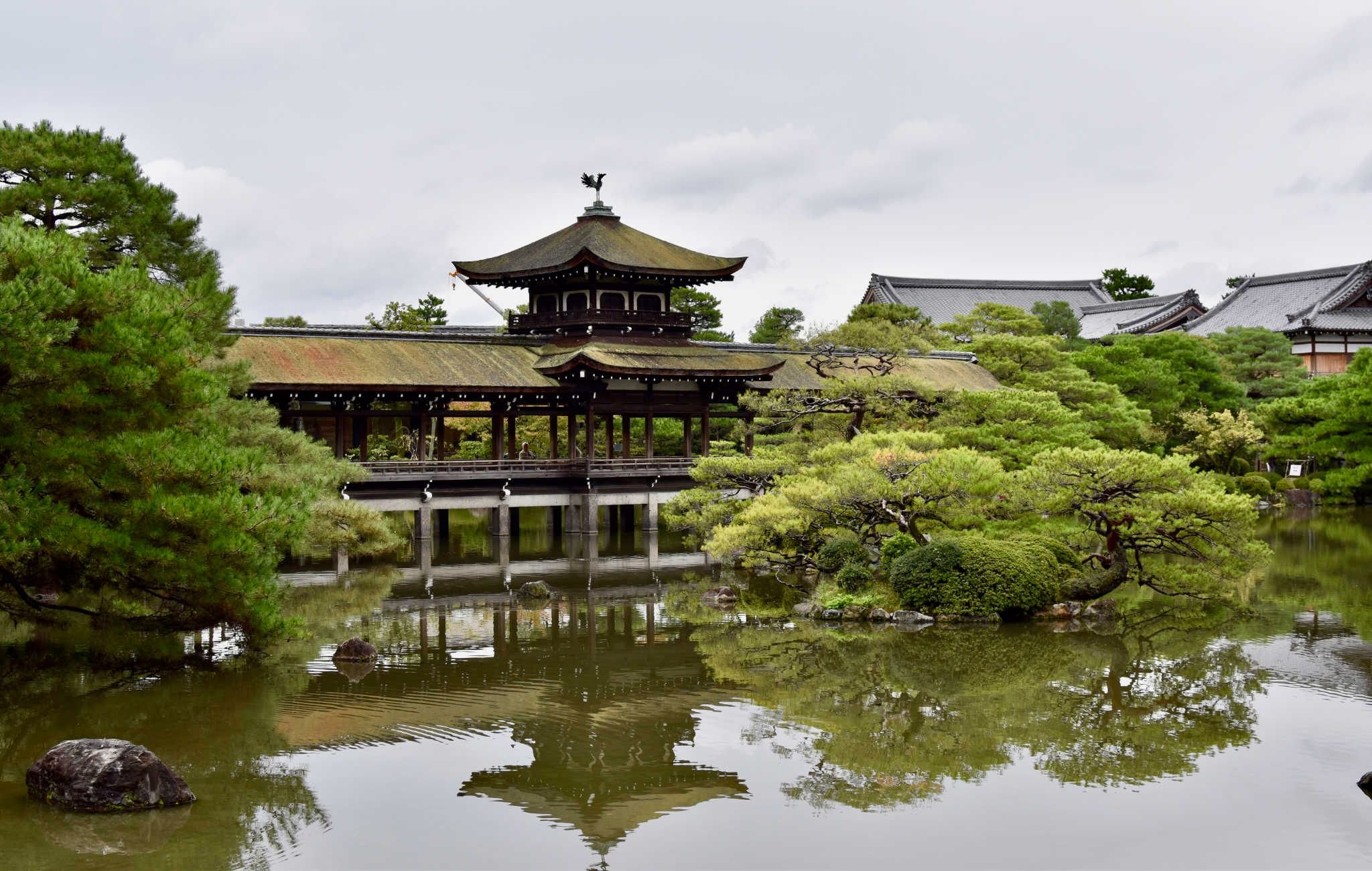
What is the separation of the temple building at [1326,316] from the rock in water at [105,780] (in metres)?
48.7

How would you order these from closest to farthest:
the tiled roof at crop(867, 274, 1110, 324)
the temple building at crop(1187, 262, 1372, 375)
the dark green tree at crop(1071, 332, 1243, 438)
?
the dark green tree at crop(1071, 332, 1243, 438)
the temple building at crop(1187, 262, 1372, 375)
the tiled roof at crop(867, 274, 1110, 324)

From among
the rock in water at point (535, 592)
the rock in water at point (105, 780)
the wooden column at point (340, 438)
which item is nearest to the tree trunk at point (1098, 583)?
the rock in water at point (535, 592)

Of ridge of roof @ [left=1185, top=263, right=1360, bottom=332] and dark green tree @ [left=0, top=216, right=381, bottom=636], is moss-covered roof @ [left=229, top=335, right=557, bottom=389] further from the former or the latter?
ridge of roof @ [left=1185, top=263, right=1360, bottom=332]

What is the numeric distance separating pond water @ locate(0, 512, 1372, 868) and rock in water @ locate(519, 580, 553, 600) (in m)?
1.55

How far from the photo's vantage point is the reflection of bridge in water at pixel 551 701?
11148 millimetres

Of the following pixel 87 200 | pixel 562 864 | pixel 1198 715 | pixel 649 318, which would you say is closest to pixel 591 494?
pixel 649 318

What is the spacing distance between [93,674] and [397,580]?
9.66 meters

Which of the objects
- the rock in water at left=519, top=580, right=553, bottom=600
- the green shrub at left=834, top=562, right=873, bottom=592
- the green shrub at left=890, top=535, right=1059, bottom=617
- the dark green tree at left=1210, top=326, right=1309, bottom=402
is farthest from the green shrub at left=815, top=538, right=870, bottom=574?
the dark green tree at left=1210, top=326, right=1309, bottom=402

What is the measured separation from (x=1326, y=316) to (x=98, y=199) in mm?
46297

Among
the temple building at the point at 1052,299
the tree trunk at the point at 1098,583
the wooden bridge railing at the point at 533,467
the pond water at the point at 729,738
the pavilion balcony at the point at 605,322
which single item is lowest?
the pond water at the point at 729,738

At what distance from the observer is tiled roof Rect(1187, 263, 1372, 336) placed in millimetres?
51062

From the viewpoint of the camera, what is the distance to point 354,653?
16406 millimetres

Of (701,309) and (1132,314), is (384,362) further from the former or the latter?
(1132,314)

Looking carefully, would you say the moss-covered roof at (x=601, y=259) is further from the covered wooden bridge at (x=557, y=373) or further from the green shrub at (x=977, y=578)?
the green shrub at (x=977, y=578)
